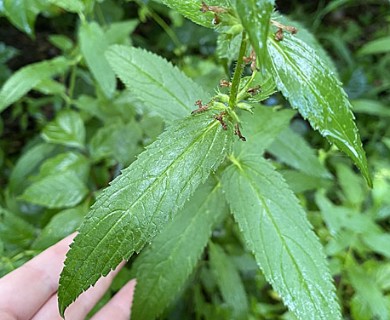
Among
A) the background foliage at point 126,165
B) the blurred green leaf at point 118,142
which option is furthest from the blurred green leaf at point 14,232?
the blurred green leaf at point 118,142

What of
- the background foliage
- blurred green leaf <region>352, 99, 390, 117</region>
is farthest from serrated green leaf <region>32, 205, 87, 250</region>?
blurred green leaf <region>352, 99, 390, 117</region>

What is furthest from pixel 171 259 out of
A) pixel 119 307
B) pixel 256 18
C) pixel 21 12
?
pixel 21 12

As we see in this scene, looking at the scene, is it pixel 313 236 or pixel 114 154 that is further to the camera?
pixel 114 154

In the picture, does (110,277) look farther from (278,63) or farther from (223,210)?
(278,63)

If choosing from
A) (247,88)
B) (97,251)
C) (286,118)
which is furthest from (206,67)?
(97,251)

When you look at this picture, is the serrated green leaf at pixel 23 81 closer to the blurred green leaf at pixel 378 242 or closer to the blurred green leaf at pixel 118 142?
the blurred green leaf at pixel 118 142

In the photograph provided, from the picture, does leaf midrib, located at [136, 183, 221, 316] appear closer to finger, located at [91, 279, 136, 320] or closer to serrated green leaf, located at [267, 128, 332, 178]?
finger, located at [91, 279, 136, 320]
